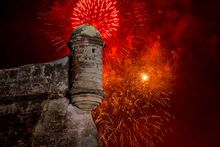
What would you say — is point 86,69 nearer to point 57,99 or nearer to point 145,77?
point 57,99

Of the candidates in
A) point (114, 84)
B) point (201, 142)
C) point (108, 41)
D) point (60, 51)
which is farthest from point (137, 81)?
point (201, 142)

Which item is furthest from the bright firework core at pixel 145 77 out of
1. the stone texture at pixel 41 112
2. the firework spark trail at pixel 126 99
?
the stone texture at pixel 41 112

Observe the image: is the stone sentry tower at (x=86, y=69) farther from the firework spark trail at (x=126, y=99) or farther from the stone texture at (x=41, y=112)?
the firework spark trail at (x=126, y=99)

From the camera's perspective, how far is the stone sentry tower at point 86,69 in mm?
10438

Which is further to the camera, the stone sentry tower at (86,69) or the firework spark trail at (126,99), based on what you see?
the firework spark trail at (126,99)

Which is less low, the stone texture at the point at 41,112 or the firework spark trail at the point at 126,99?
the firework spark trail at the point at 126,99

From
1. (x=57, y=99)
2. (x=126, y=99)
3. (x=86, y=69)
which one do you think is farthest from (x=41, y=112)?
(x=126, y=99)

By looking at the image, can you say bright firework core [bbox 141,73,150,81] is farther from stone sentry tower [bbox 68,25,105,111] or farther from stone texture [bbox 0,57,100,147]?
stone texture [bbox 0,57,100,147]

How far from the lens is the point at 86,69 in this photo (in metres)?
10.6

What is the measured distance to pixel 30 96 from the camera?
11.0 m

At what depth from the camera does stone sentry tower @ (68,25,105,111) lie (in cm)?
1044

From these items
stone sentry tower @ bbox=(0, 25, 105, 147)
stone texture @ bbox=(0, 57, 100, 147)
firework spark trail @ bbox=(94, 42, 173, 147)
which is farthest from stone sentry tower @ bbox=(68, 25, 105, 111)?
firework spark trail @ bbox=(94, 42, 173, 147)

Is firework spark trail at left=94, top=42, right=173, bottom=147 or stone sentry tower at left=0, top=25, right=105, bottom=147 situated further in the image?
firework spark trail at left=94, top=42, right=173, bottom=147

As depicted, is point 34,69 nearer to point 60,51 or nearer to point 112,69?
point 112,69
